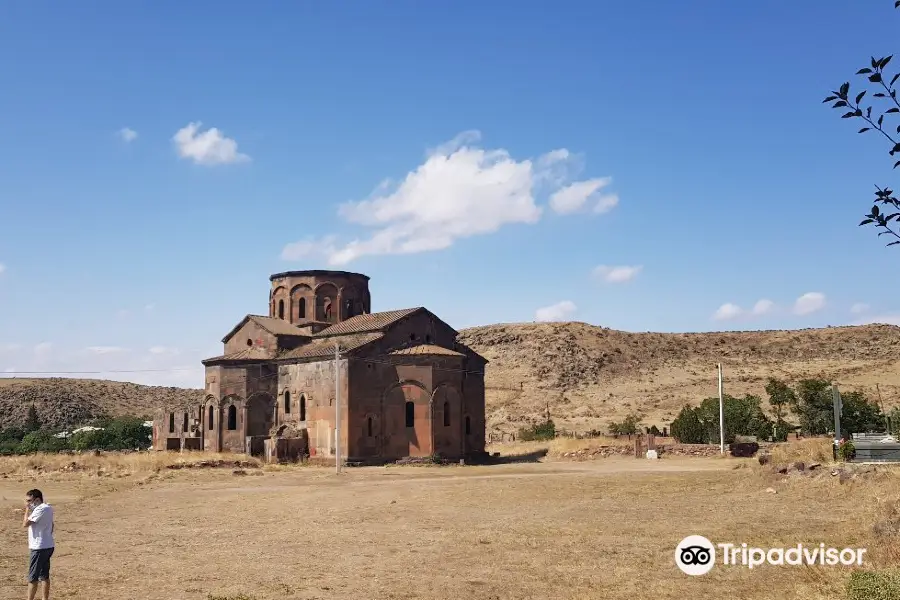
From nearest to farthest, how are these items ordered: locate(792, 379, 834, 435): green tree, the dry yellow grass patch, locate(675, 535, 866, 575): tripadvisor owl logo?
locate(675, 535, 866, 575): tripadvisor owl logo → the dry yellow grass patch → locate(792, 379, 834, 435): green tree

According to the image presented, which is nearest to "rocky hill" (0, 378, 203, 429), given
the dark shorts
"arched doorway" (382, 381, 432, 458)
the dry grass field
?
"arched doorway" (382, 381, 432, 458)

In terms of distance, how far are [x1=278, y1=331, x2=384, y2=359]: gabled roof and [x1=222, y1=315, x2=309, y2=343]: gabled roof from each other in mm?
1163

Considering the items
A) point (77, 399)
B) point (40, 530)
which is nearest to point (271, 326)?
point (40, 530)

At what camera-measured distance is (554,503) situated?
2230 centimetres

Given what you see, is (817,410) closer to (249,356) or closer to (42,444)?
(249,356)

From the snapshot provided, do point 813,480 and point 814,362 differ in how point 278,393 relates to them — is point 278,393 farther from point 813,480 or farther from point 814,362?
point 814,362

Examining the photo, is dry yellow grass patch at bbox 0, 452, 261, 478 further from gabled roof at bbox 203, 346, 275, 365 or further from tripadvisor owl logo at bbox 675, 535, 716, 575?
tripadvisor owl logo at bbox 675, 535, 716, 575

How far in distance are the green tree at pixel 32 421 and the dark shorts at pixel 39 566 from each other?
66.0 metres

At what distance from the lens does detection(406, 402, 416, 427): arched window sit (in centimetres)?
4094

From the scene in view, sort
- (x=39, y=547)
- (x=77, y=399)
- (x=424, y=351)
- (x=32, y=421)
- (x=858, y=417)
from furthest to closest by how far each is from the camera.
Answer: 1. (x=77, y=399)
2. (x=32, y=421)
3. (x=858, y=417)
4. (x=424, y=351)
5. (x=39, y=547)

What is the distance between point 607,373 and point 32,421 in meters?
54.9

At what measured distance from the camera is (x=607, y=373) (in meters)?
85.9

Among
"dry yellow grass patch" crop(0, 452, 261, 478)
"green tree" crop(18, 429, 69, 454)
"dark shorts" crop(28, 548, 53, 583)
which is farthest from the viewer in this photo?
"green tree" crop(18, 429, 69, 454)

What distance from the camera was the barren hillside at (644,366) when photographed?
7262 cm
